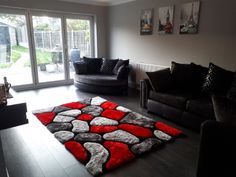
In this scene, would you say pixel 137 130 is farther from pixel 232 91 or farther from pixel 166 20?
pixel 166 20

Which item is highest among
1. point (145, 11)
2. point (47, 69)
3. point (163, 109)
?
point (145, 11)

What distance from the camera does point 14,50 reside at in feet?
15.5

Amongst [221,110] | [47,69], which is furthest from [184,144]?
[47,69]

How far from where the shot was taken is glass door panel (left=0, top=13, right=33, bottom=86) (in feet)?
14.8

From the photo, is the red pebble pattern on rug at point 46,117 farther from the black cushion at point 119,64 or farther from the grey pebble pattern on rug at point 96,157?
the black cushion at point 119,64

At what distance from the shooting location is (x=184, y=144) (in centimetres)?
242

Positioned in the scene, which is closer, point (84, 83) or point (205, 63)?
point (205, 63)

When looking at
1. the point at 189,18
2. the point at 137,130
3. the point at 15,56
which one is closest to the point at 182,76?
the point at 189,18

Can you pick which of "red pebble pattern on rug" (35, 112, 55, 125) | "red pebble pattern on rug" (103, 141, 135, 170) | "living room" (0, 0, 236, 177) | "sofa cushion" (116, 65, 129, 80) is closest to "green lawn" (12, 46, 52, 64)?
"living room" (0, 0, 236, 177)

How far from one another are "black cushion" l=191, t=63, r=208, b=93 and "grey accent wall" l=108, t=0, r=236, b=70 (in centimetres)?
48

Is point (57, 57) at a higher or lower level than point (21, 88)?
higher

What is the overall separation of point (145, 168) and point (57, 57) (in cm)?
445

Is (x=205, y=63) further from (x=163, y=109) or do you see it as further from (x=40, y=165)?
(x=40, y=165)

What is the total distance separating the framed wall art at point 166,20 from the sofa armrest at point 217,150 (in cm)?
317
